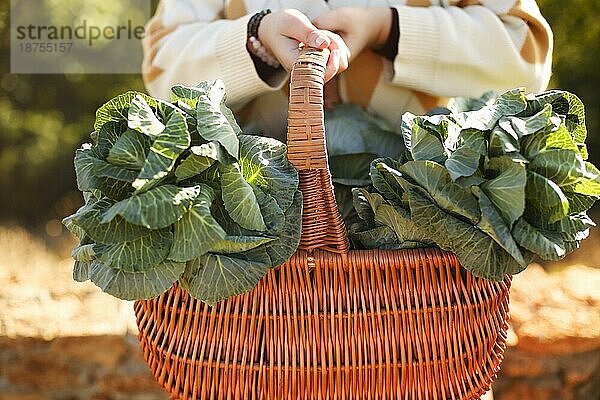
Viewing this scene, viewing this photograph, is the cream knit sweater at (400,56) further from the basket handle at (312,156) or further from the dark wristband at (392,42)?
the basket handle at (312,156)

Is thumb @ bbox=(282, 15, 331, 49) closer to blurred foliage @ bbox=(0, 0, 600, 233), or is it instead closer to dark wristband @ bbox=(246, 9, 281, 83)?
dark wristband @ bbox=(246, 9, 281, 83)

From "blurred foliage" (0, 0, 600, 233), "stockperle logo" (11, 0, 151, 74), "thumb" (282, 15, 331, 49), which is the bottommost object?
"blurred foliage" (0, 0, 600, 233)

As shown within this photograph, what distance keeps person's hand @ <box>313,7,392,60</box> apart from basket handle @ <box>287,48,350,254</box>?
18 cm

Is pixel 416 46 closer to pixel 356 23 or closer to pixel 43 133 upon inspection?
pixel 356 23

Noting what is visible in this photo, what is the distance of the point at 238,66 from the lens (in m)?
0.95

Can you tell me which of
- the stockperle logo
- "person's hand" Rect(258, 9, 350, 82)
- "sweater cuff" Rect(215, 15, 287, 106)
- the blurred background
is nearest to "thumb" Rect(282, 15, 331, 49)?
"person's hand" Rect(258, 9, 350, 82)

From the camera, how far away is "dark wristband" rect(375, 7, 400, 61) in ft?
3.09

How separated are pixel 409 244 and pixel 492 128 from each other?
0.45 ft

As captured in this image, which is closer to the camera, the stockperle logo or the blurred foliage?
the stockperle logo

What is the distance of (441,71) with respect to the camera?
970mm

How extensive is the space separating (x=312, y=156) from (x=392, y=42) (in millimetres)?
304

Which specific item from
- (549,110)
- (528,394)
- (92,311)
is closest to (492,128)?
(549,110)

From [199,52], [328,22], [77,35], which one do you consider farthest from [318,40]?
[77,35]

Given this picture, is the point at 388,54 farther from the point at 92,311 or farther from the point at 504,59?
the point at 92,311
